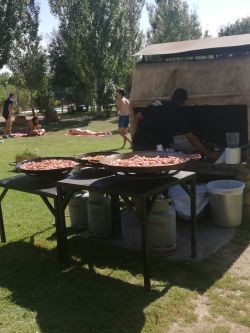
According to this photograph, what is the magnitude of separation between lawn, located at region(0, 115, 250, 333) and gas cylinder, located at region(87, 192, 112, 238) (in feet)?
0.75

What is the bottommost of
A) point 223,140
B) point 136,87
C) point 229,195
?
point 229,195

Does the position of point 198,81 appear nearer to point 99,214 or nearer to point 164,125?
point 164,125

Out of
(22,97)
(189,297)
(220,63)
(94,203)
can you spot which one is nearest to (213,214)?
(94,203)

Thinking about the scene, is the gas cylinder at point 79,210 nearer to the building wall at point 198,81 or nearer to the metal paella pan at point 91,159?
the metal paella pan at point 91,159

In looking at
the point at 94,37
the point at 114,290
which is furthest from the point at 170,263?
the point at 94,37

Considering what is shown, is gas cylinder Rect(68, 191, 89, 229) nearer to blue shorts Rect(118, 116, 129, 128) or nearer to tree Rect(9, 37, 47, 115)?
blue shorts Rect(118, 116, 129, 128)

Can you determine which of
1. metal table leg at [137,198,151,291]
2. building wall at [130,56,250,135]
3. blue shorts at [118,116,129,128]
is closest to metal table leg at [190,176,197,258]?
metal table leg at [137,198,151,291]

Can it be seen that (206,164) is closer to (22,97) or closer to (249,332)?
(249,332)

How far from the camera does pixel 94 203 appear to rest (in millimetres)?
5574

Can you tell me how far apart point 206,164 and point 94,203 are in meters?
2.01

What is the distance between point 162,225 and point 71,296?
140 cm

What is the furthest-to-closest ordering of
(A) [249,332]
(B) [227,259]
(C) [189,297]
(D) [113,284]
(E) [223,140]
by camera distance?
(E) [223,140] → (B) [227,259] → (D) [113,284] → (C) [189,297] → (A) [249,332]

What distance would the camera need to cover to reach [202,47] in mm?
7086

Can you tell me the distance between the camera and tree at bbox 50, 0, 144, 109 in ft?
91.6
